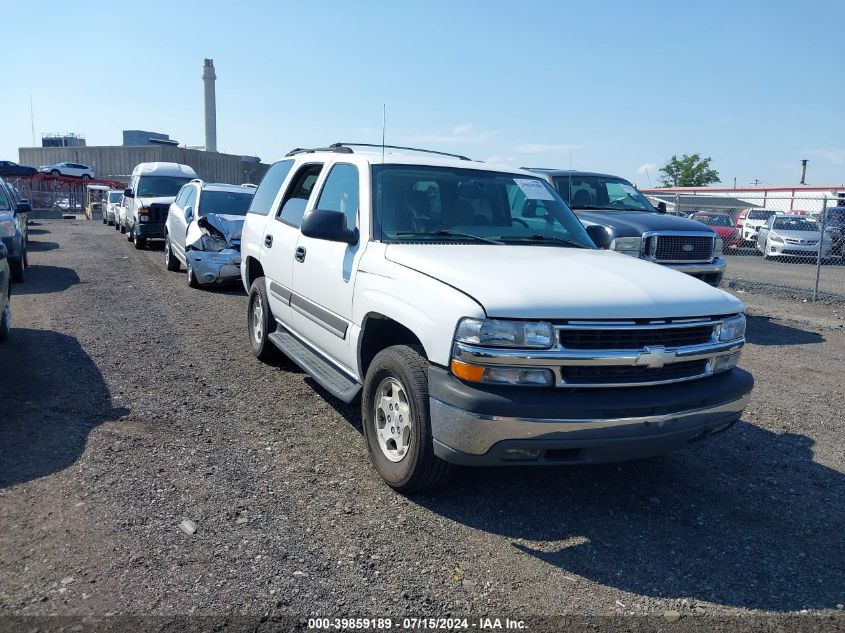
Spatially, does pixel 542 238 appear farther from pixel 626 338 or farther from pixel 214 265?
pixel 214 265

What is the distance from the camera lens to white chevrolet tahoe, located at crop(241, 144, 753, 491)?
11.3 ft

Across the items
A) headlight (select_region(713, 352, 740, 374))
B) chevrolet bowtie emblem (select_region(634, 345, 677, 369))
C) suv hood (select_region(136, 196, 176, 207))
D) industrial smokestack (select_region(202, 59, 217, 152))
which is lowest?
headlight (select_region(713, 352, 740, 374))

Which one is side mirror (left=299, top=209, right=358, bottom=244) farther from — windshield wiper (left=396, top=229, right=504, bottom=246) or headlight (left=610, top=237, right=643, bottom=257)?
headlight (left=610, top=237, right=643, bottom=257)

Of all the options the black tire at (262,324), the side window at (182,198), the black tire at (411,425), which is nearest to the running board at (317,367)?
the black tire at (262,324)

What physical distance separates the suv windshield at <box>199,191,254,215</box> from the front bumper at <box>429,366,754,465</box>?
9.54m

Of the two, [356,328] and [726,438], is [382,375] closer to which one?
[356,328]

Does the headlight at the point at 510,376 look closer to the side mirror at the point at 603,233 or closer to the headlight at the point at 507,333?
the headlight at the point at 507,333

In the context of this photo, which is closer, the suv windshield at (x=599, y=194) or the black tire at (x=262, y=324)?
the black tire at (x=262, y=324)

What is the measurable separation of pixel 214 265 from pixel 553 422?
9021mm

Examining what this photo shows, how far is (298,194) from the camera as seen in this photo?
6.04 m

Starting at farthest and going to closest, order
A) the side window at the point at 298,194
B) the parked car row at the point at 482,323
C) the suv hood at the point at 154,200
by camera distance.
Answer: the suv hood at the point at 154,200, the side window at the point at 298,194, the parked car row at the point at 482,323

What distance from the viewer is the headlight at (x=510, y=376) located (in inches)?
136

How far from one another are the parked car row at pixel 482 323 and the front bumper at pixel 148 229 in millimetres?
13259

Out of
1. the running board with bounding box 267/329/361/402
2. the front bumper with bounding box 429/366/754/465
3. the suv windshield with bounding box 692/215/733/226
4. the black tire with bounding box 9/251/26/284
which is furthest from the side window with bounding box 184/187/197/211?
the suv windshield with bounding box 692/215/733/226
